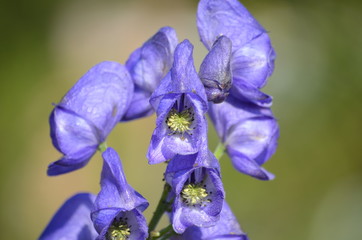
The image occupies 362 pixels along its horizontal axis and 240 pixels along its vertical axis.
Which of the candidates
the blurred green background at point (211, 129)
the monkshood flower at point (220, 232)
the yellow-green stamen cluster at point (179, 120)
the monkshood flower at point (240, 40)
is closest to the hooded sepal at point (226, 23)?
the monkshood flower at point (240, 40)

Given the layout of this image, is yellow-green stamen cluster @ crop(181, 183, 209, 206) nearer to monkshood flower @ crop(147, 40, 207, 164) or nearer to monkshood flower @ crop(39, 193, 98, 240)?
monkshood flower @ crop(147, 40, 207, 164)

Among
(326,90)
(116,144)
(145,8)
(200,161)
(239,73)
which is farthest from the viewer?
(145,8)

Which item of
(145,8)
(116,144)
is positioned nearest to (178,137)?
(116,144)

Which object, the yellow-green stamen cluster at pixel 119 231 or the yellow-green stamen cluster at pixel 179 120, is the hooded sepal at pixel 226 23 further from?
the yellow-green stamen cluster at pixel 119 231

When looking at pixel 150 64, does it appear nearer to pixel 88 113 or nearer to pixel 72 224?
pixel 88 113

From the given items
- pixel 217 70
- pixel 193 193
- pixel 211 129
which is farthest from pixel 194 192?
pixel 211 129

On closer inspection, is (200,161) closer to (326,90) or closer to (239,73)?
(239,73)

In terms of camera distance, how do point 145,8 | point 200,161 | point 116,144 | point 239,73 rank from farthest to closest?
point 145,8
point 116,144
point 239,73
point 200,161

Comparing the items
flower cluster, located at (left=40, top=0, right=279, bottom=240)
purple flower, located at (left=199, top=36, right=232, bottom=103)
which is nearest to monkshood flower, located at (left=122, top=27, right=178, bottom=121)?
flower cluster, located at (left=40, top=0, right=279, bottom=240)
